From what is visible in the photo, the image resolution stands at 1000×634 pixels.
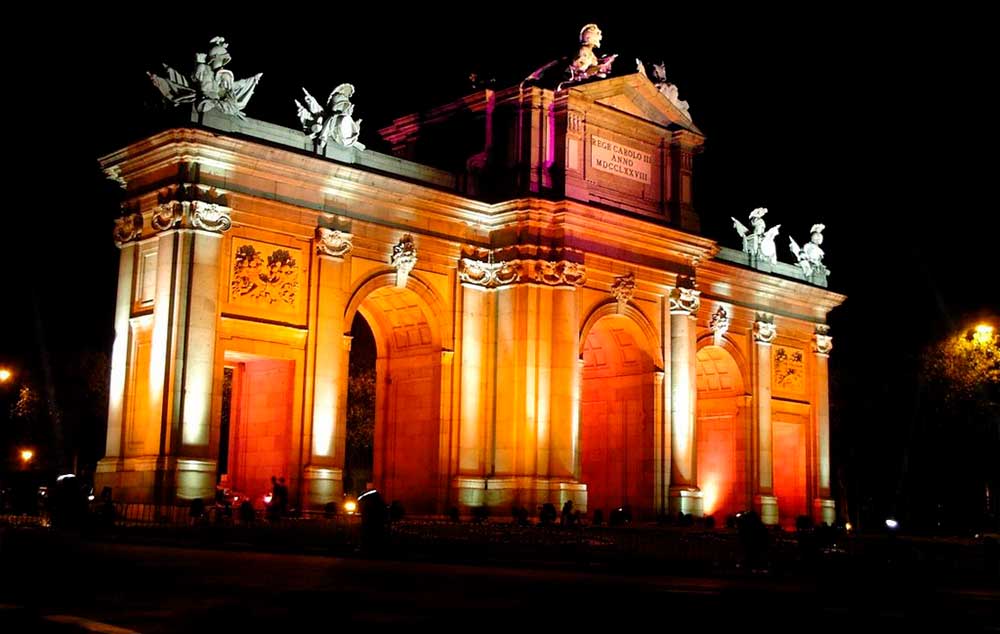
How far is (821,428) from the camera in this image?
64500 mm

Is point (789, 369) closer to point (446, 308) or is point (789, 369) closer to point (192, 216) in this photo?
point (446, 308)

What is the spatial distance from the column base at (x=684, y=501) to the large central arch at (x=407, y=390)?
31.1 ft

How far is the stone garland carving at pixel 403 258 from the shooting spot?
46.2m

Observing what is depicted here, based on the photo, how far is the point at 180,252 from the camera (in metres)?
40.7

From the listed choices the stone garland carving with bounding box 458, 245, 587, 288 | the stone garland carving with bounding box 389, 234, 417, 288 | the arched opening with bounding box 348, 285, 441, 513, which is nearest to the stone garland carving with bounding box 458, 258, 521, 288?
the stone garland carving with bounding box 458, 245, 587, 288

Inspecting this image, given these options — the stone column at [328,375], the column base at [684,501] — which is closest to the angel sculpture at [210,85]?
the stone column at [328,375]

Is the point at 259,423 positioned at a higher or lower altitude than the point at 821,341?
lower

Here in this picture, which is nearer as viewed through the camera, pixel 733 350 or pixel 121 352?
pixel 121 352

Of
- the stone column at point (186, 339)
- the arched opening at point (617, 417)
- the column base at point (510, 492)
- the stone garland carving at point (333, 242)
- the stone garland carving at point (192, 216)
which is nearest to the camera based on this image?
the stone column at point (186, 339)

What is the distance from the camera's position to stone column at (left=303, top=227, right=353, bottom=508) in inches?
1695

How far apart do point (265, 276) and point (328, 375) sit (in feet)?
12.2

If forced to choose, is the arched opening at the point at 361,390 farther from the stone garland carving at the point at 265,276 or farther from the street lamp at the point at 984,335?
the street lamp at the point at 984,335

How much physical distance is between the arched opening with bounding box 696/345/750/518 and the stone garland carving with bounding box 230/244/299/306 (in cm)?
2221

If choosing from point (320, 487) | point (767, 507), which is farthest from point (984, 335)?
point (320, 487)
